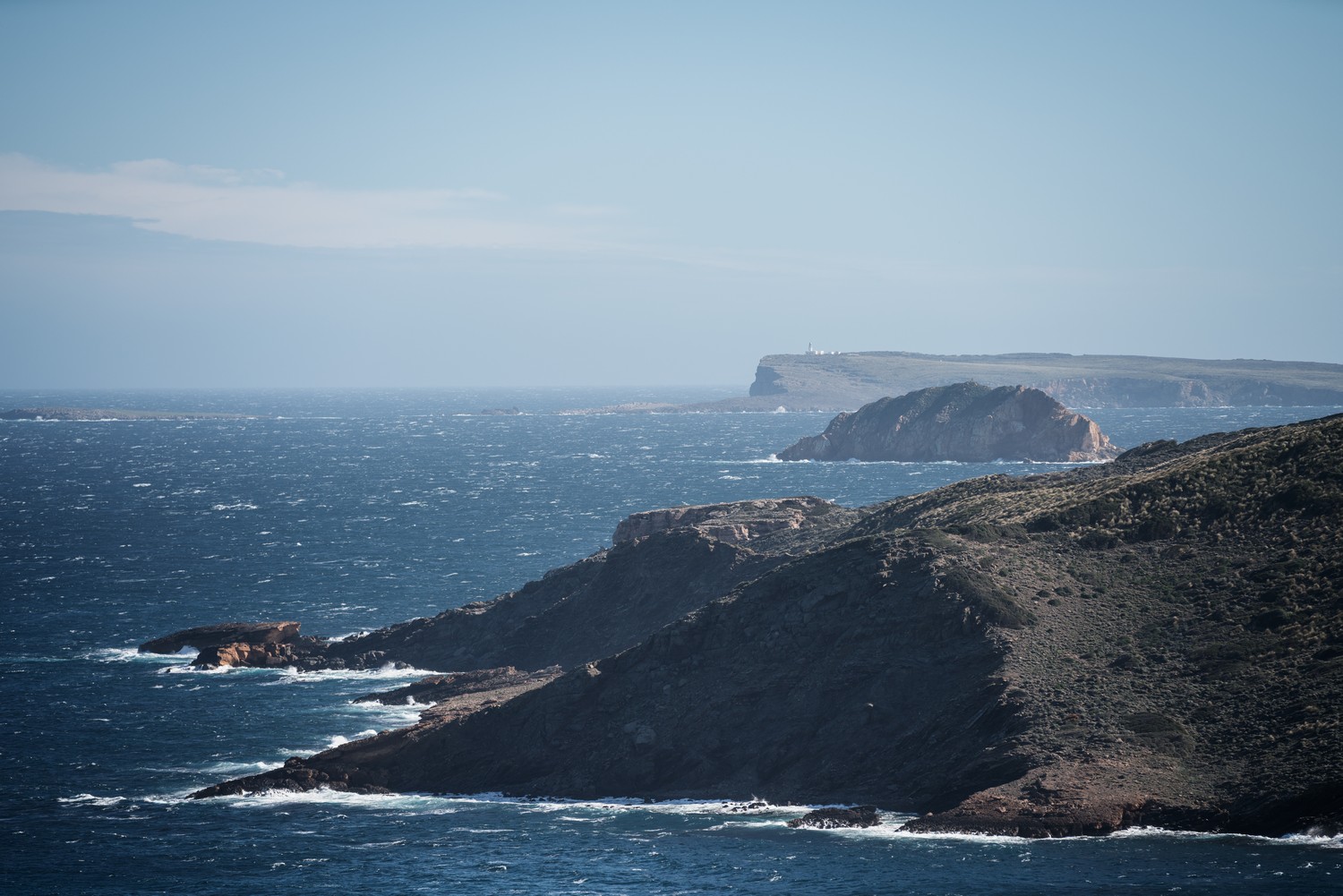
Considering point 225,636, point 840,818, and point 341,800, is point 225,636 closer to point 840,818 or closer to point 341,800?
point 341,800

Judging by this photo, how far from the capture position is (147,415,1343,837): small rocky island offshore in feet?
175

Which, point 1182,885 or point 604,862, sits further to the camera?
point 604,862

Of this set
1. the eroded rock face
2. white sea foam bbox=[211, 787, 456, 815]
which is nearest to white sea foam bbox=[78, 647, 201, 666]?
the eroded rock face

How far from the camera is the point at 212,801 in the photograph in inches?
2394

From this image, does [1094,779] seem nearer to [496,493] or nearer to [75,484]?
[496,493]

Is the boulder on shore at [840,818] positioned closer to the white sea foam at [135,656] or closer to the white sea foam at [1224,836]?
the white sea foam at [1224,836]

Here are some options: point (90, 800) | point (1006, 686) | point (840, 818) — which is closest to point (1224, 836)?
point (1006, 686)

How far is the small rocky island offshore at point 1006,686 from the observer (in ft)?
175

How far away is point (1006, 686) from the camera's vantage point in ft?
194

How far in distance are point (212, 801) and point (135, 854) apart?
284 inches

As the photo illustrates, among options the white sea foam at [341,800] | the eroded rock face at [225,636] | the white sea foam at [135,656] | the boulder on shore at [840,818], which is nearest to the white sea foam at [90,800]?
the white sea foam at [341,800]

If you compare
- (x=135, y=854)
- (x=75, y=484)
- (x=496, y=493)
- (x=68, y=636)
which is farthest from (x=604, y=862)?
(x=75, y=484)

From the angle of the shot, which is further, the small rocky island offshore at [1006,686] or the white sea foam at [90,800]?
the white sea foam at [90,800]

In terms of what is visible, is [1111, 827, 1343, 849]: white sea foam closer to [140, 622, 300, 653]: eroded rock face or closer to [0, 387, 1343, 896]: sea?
[0, 387, 1343, 896]: sea
